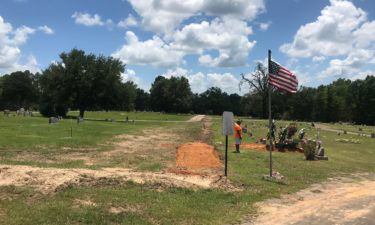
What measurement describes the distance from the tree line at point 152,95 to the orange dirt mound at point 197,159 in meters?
41.3

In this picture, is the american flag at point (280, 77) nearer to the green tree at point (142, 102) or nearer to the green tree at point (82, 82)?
the green tree at point (82, 82)

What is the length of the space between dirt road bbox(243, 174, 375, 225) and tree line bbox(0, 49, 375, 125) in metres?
49.8

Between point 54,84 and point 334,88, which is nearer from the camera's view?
point 54,84

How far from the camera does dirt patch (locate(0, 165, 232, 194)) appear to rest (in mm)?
9992

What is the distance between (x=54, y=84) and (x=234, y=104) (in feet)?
372

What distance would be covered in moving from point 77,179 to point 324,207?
605cm

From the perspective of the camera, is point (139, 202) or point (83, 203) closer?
point (83, 203)

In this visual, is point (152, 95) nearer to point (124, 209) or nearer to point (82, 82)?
point (82, 82)

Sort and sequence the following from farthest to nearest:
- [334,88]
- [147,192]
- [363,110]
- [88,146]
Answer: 1. [334,88]
2. [363,110]
3. [88,146]
4. [147,192]

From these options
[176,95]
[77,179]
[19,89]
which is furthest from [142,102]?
[77,179]

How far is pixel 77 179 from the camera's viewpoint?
1059cm

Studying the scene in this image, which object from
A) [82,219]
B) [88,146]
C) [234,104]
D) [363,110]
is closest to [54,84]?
[88,146]

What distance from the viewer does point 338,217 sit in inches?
366

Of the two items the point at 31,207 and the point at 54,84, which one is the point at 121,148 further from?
the point at 54,84
